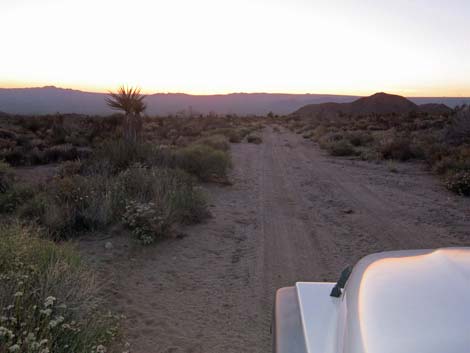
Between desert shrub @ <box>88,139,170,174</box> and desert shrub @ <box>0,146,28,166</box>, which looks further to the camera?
desert shrub @ <box>0,146,28,166</box>

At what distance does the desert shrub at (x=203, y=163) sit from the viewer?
43.6ft

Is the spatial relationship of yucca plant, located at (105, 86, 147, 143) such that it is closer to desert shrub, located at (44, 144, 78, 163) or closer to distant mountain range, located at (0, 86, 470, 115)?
desert shrub, located at (44, 144, 78, 163)

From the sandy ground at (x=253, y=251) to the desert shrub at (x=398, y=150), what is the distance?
584 centimetres

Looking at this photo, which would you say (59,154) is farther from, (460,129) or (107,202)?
(460,129)

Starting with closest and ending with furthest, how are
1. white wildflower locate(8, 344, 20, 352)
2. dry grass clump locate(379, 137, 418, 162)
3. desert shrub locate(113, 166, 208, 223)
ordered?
white wildflower locate(8, 344, 20, 352), desert shrub locate(113, 166, 208, 223), dry grass clump locate(379, 137, 418, 162)

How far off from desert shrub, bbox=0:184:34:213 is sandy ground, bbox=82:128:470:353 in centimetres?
276

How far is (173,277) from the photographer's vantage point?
6.36 metres

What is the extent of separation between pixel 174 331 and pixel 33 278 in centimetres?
150

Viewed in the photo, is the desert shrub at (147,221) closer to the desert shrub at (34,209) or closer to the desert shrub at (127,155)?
the desert shrub at (34,209)

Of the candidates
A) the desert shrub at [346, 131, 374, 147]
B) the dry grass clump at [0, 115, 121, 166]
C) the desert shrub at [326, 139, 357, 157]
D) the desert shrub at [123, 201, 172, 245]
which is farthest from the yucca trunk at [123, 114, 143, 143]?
the desert shrub at [346, 131, 374, 147]

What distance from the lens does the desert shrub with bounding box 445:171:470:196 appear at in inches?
470

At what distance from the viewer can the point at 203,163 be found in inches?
531

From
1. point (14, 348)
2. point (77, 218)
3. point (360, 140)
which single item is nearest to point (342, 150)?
point (360, 140)

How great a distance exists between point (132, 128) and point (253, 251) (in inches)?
333
